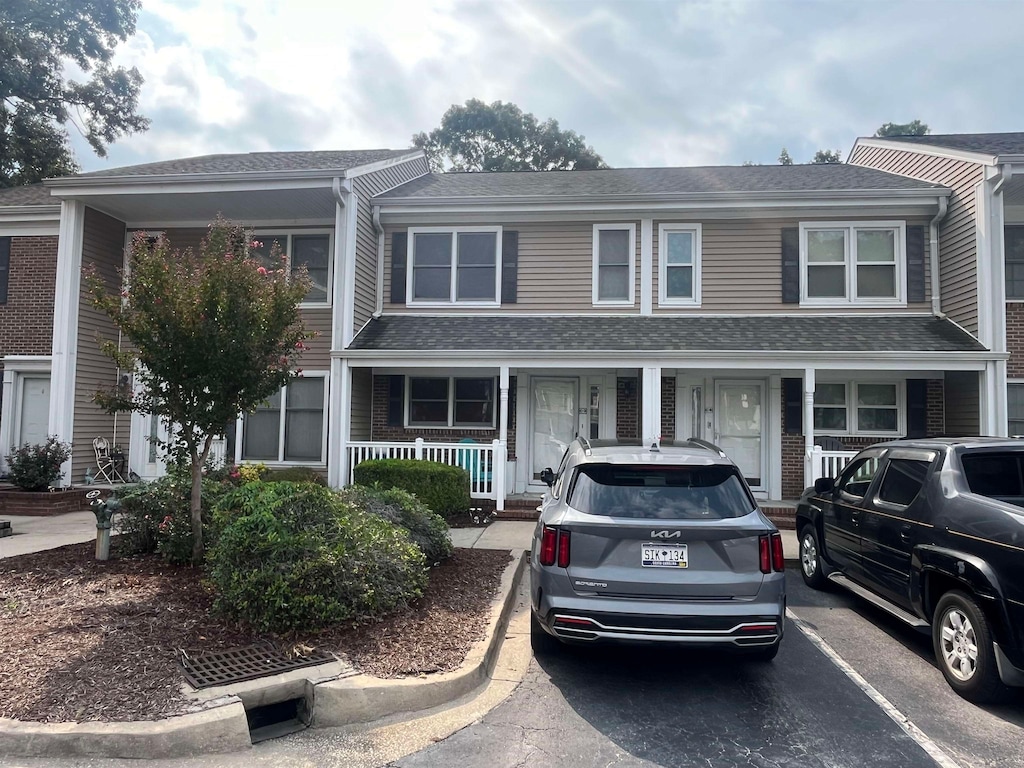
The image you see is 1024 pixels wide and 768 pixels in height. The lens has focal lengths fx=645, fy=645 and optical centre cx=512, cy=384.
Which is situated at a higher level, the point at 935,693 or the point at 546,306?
the point at 546,306

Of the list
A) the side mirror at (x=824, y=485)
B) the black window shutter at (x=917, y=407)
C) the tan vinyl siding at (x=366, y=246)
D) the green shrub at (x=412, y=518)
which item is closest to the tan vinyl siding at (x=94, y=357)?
the tan vinyl siding at (x=366, y=246)

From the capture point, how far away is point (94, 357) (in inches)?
480

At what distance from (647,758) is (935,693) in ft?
7.36

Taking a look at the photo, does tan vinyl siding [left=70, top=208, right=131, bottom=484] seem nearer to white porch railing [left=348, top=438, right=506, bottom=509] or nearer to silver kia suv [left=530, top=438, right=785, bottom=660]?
white porch railing [left=348, top=438, right=506, bottom=509]

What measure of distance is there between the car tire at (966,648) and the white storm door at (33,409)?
1453cm

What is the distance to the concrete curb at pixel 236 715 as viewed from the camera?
10.7ft

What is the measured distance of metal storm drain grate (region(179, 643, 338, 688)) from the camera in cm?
389

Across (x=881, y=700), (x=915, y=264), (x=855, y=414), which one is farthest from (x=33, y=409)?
(x=915, y=264)

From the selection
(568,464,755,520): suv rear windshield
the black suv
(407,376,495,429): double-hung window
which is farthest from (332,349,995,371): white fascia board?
(568,464,755,520): suv rear windshield

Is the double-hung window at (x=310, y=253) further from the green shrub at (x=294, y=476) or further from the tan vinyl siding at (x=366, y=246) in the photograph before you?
the green shrub at (x=294, y=476)

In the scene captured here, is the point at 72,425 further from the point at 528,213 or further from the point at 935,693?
the point at 935,693

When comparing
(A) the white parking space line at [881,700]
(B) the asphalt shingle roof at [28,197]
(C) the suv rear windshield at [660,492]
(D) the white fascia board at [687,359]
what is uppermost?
(B) the asphalt shingle roof at [28,197]

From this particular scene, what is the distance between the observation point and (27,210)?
12.5 m

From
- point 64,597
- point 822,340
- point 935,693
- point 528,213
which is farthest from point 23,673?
point 822,340
